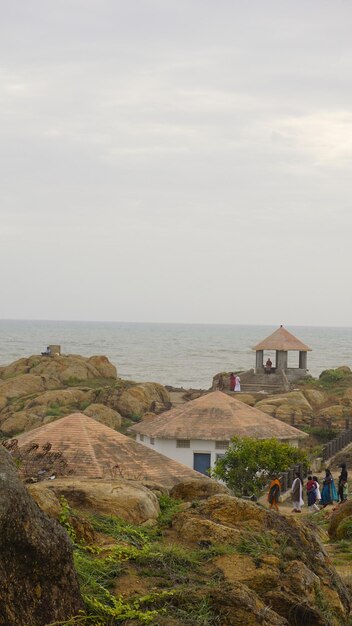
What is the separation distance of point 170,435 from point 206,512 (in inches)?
945

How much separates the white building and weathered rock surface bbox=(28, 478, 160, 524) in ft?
74.7

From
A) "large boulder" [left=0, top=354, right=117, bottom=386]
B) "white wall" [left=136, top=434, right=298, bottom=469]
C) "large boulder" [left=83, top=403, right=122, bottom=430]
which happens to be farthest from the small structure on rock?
"white wall" [left=136, top=434, right=298, bottom=469]

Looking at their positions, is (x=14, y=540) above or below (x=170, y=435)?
above

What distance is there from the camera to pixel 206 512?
1143 cm

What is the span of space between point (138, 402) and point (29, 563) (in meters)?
44.2

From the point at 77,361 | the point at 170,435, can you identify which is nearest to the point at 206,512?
the point at 170,435

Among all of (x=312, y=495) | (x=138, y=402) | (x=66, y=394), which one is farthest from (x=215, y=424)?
(x=66, y=394)

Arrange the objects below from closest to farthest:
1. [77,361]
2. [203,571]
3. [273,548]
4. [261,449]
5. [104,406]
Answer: [203,571] → [273,548] → [261,449] → [104,406] → [77,361]

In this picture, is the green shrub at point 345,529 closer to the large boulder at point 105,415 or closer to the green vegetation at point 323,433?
the green vegetation at point 323,433

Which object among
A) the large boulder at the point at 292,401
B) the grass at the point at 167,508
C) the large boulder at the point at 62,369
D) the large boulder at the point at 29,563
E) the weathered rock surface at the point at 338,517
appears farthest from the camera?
the large boulder at the point at 62,369

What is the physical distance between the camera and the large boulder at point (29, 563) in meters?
7.52

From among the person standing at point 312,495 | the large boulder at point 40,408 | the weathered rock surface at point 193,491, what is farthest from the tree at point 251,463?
the large boulder at point 40,408

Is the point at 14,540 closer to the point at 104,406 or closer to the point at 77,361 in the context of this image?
the point at 104,406

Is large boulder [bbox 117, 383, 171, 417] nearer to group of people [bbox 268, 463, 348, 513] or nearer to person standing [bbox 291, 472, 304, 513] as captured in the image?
group of people [bbox 268, 463, 348, 513]
